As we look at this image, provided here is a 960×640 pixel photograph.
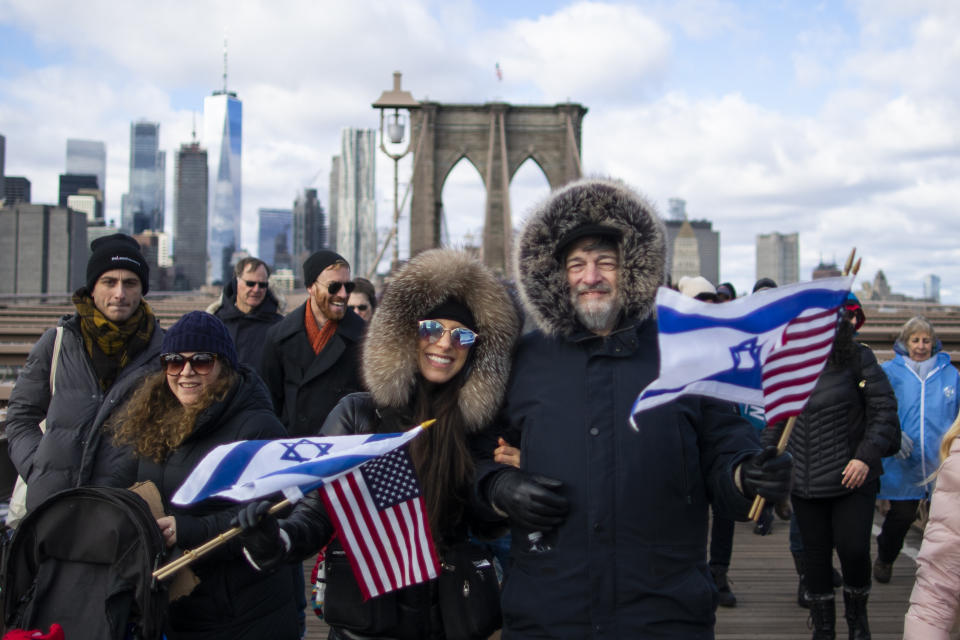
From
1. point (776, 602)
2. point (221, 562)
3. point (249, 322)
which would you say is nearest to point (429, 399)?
point (221, 562)

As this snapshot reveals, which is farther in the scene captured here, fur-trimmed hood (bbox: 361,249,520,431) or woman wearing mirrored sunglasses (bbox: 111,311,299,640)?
woman wearing mirrored sunglasses (bbox: 111,311,299,640)

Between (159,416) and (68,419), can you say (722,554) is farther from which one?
(68,419)

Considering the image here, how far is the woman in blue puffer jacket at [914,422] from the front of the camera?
4199 mm

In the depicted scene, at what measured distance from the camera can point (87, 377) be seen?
2.77m

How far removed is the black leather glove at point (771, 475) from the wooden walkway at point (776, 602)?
2366 mm

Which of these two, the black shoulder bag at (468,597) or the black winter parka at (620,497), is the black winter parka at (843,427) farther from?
the black shoulder bag at (468,597)

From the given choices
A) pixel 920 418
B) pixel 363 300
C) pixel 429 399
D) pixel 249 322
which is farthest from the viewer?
pixel 363 300

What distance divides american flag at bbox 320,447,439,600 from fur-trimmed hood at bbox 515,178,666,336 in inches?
21.8

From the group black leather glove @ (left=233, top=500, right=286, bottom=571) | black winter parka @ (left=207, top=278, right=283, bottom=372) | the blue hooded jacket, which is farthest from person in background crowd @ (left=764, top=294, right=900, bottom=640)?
black winter parka @ (left=207, top=278, right=283, bottom=372)

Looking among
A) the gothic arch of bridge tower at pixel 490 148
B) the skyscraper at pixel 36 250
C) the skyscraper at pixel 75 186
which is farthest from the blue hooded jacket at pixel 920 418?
the skyscraper at pixel 75 186

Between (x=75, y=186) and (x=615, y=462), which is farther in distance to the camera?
(x=75, y=186)

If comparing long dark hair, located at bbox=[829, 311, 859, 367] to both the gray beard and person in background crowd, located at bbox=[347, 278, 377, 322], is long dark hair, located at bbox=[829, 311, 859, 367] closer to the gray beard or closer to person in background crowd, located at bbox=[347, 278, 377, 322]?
the gray beard

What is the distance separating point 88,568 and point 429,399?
38.2 inches

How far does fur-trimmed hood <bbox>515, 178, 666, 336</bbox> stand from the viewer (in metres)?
1.96
